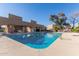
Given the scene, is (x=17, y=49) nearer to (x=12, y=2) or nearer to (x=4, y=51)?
(x=4, y=51)

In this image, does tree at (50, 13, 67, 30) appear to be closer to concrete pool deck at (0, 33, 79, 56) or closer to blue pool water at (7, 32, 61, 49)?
blue pool water at (7, 32, 61, 49)

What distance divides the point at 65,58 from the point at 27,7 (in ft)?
4.50

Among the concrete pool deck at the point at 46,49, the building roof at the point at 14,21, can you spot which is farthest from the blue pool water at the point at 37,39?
the building roof at the point at 14,21

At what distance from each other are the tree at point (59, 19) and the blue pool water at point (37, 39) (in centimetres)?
23

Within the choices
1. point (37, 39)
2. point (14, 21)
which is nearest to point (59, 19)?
point (37, 39)

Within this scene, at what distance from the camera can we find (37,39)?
396 centimetres

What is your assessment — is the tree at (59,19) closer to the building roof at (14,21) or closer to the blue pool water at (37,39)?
the blue pool water at (37,39)

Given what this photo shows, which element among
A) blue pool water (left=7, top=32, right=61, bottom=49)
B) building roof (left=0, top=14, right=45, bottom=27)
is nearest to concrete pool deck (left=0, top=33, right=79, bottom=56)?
blue pool water (left=7, top=32, right=61, bottom=49)

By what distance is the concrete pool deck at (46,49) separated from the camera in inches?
151

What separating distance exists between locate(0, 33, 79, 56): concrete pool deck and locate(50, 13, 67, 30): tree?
0.36m

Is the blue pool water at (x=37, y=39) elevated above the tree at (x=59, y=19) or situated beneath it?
situated beneath

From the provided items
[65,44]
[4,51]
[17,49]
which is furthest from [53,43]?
[4,51]

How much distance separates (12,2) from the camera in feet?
12.5

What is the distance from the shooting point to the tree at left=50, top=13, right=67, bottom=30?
12.9ft
